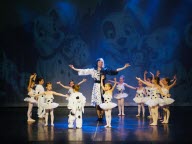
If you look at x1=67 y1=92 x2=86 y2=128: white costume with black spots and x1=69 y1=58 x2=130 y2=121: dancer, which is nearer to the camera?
x1=67 y1=92 x2=86 y2=128: white costume with black spots

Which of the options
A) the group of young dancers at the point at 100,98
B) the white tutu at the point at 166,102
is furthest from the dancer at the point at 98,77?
the white tutu at the point at 166,102

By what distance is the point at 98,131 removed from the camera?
847 centimetres

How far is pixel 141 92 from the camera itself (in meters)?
11.7

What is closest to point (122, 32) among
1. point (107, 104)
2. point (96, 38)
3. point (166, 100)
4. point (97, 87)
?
point (96, 38)

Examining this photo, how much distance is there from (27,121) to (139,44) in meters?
5.49

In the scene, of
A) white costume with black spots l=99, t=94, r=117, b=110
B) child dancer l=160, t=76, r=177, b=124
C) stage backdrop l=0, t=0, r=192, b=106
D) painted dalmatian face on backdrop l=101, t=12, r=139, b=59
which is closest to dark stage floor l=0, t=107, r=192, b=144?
child dancer l=160, t=76, r=177, b=124

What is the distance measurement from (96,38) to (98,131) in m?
6.30

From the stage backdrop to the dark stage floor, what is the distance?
347cm

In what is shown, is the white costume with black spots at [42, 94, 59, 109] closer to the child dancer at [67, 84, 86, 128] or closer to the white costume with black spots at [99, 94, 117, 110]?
the child dancer at [67, 84, 86, 128]

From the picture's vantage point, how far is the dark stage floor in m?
7.40

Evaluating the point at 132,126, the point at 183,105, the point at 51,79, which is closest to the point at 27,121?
the point at 132,126

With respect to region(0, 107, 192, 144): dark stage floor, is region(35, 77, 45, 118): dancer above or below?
above

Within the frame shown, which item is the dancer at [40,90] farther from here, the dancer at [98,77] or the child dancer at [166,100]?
the child dancer at [166,100]

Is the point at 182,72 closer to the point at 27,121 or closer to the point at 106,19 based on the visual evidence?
the point at 106,19
